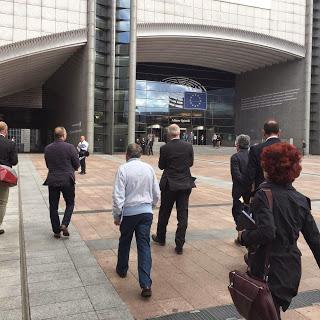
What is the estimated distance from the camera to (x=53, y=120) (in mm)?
51938

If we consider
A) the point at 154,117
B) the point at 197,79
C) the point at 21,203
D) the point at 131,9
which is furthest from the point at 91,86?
the point at 21,203

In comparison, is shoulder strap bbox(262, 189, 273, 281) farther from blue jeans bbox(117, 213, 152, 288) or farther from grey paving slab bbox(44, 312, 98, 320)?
blue jeans bbox(117, 213, 152, 288)

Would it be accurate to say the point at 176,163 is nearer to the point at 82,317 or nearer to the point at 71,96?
the point at 82,317

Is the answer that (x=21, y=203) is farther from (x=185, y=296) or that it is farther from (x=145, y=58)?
(x=145, y=58)

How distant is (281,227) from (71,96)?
4080 cm

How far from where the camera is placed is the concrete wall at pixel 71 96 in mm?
37312

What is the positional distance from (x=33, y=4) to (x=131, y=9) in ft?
26.8

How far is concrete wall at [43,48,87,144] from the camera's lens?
37.3 metres

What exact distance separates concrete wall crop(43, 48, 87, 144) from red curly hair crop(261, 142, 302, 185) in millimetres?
34226

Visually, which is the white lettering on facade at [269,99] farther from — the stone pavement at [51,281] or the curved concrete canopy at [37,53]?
the stone pavement at [51,281]

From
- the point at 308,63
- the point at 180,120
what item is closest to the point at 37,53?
the point at 180,120

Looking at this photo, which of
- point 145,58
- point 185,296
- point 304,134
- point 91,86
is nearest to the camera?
point 185,296

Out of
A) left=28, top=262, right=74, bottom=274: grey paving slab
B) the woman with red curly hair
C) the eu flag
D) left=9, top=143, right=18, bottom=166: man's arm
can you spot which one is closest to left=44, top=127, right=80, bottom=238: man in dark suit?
left=9, top=143, right=18, bottom=166: man's arm

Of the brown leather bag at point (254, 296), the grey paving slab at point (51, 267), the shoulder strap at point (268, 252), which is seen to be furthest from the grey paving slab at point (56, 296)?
the shoulder strap at point (268, 252)
